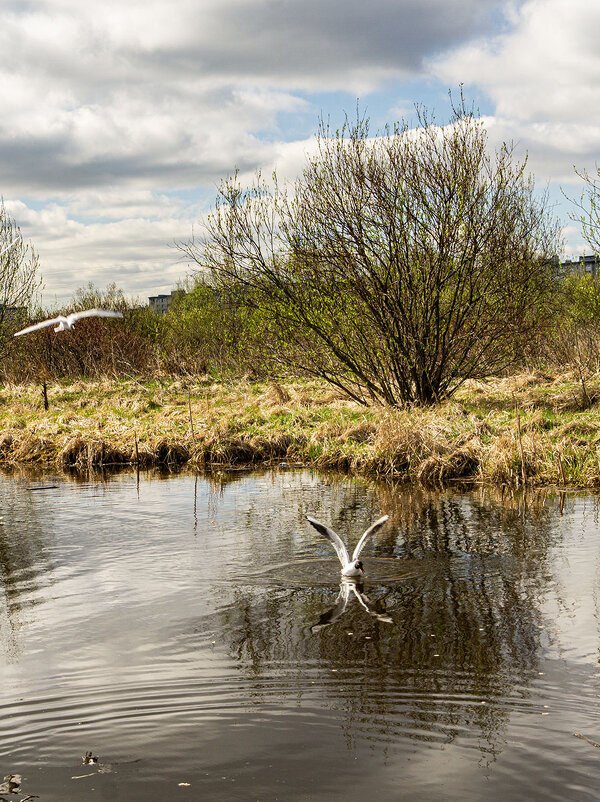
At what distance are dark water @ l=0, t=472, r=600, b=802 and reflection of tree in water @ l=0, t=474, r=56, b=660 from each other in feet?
0.14

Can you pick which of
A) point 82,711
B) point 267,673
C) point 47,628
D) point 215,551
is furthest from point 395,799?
point 215,551

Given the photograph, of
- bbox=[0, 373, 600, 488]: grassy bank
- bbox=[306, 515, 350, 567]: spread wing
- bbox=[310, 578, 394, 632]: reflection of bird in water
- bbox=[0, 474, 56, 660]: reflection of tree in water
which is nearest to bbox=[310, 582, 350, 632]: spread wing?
bbox=[310, 578, 394, 632]: reflection of bird in water

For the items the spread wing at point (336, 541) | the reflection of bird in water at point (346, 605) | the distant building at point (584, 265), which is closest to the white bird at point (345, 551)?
the spread wing at point (336, 541)

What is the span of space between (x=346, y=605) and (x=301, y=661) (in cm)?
132

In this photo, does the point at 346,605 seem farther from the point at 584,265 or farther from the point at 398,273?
the point at 584,265

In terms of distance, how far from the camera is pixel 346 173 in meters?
16.4

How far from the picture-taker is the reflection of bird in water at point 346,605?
6895 millimetres

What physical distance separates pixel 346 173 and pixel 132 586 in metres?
10.6

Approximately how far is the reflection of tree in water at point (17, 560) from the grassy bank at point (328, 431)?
4.19 meters

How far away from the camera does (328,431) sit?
16422mm

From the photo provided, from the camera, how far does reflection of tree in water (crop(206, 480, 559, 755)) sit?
5238mm

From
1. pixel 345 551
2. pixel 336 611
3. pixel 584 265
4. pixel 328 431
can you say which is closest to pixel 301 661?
pixel 336 611

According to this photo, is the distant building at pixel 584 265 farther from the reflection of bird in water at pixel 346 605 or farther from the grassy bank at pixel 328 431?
the reflection of bird in water at pixel 346 605

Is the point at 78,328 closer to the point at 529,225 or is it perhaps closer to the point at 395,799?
the point at 529,225
